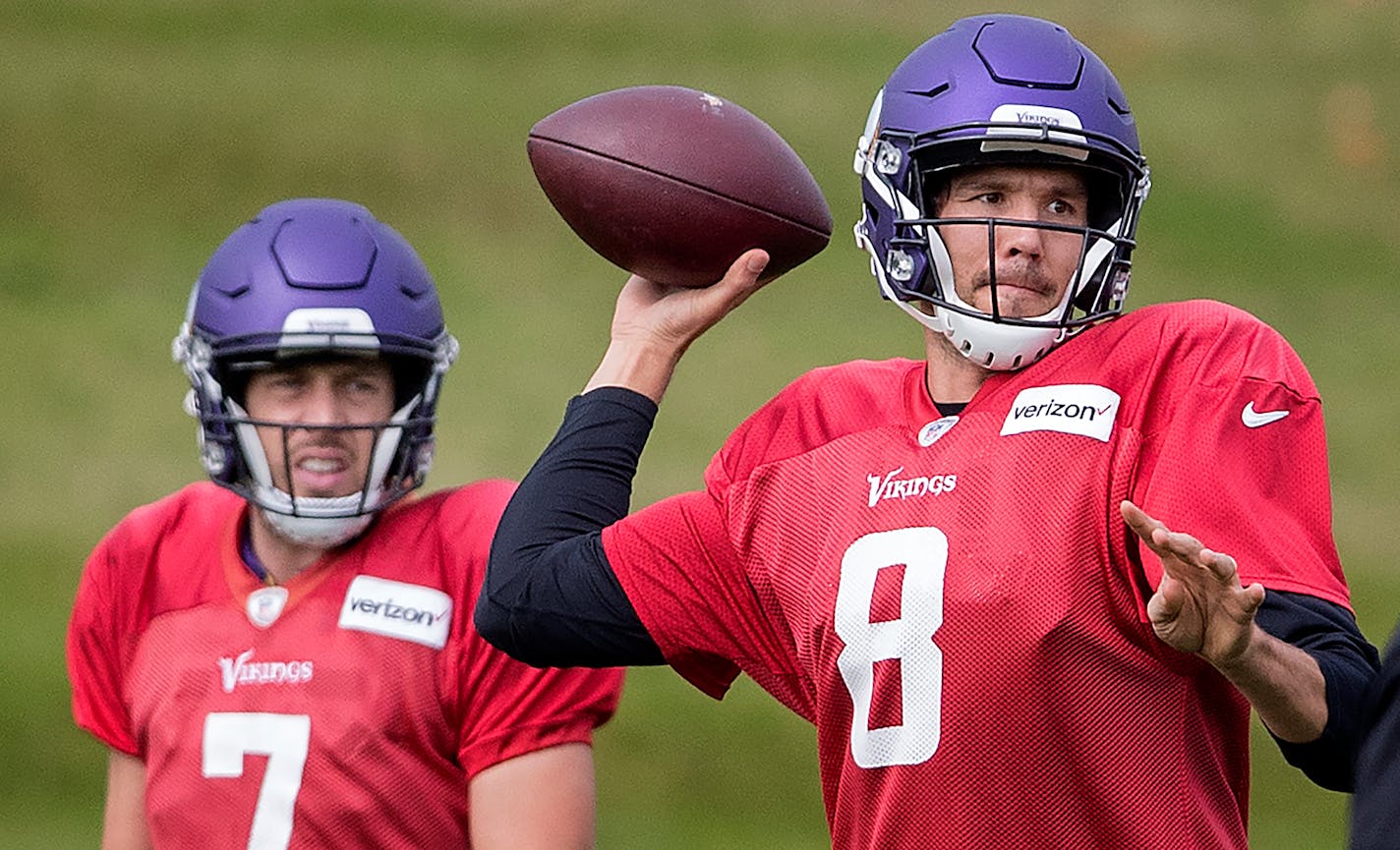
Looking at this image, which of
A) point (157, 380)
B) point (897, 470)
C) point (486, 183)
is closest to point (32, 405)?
point (157, 380)

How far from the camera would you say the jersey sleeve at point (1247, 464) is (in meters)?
2.06

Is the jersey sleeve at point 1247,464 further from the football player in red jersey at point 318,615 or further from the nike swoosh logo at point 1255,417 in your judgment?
the football player in red jersey at point 318,615

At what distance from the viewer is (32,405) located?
6.78 metres

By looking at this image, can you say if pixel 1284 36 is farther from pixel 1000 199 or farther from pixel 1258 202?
pixel 1000 199

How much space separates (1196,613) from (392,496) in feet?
4.39

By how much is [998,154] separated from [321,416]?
1.06m

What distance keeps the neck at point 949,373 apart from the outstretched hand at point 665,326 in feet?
0.91

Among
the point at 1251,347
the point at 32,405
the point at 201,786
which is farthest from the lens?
the point at 32,405

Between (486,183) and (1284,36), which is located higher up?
(1284,36)

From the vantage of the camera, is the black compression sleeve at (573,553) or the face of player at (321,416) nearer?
the black compression sleeve at (573,553)

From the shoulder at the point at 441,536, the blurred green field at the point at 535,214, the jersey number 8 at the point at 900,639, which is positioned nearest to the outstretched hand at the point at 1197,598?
the jersey number 8 at the point at 900,639

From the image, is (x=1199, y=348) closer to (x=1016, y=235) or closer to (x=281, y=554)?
(x=1016, y=235)

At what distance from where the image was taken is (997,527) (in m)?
2.21

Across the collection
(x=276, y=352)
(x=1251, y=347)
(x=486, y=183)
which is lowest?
(x=486, y=183)
